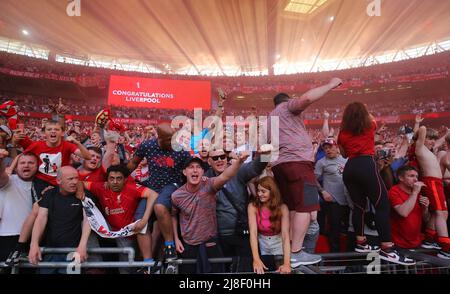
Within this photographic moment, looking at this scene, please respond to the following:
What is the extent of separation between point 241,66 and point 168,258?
2308 centimetres

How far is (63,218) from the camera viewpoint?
2.43 metres

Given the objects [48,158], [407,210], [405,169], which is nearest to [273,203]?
[407,210]

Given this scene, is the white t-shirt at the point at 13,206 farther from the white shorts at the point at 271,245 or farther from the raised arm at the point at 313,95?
the raised arm at the point at 313,95

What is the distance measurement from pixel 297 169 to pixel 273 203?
36 cm

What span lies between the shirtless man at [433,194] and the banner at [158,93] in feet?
65.6

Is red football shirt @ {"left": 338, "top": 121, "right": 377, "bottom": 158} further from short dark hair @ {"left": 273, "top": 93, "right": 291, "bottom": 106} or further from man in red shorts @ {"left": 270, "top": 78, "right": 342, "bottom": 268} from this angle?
short dark hair @ {"left": 273, "top": 93, "right": 291, "bottom": 106}

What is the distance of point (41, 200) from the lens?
97.6 inches

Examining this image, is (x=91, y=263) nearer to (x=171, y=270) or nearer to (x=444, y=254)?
(x=171, y=270)

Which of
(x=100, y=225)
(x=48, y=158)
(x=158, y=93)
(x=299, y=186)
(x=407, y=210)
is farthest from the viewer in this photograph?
(x=158, y=93)

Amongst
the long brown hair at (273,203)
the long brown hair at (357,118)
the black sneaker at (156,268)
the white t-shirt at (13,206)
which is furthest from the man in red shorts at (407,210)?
the white t-shirt at (13,206)

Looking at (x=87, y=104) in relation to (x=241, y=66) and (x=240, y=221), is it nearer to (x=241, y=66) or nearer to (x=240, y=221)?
(x=241, y=66)

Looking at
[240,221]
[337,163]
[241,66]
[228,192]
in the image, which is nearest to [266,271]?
[240,221]

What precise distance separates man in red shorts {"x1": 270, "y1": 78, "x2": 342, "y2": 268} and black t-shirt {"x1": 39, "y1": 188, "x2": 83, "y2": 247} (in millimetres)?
1913

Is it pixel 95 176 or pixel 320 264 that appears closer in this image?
pixel 320 264
